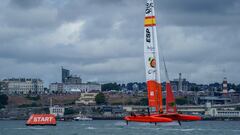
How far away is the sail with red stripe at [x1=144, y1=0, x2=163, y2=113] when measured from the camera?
208 feet

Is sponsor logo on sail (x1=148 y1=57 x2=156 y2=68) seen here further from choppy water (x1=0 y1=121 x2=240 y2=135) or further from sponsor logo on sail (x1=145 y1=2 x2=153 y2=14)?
choppy water (x1=0 y1=121 x2=240 y2=135)

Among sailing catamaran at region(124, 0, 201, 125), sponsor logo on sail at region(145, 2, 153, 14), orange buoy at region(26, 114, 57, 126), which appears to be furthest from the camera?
orange buoy at region(26, 114, 57, 126)

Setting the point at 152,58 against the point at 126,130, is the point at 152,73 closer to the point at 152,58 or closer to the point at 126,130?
the point at 152,58

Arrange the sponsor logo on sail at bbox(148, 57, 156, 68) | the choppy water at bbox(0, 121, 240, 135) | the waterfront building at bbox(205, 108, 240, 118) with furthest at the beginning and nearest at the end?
1. the waterfront building at bbox(205, 108, 240, 118)
2. the choppy water at bbox(0, 121, 240, 135)
3. the sponsor logo on sail at bbox(148, 57, 156, 68)

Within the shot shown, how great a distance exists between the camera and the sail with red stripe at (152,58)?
63312 mm

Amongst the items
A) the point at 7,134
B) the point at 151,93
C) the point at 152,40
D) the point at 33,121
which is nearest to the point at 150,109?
the point at 151,93

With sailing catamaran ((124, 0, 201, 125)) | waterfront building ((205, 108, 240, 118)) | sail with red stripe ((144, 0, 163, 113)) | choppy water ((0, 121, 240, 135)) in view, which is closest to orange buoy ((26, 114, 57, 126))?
choppy water ((0, 121, 240, 135))

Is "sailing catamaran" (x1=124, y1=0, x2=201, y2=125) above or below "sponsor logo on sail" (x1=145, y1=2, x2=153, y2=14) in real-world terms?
below

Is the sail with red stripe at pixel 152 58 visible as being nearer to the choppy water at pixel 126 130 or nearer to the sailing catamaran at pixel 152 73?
the sailing catamaran at pixel 152 73

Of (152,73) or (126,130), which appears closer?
(152,73)

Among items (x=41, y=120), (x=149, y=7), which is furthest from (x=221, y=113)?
(x=149, y=7)

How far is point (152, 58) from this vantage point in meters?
64.4

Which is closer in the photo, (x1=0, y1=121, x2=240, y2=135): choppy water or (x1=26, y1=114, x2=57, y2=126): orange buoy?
(x1=0, y1=121, x2=240, y2=135): choppy water

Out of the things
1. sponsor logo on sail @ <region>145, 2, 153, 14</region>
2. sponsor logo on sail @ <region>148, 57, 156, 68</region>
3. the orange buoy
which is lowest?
the orange buoy
